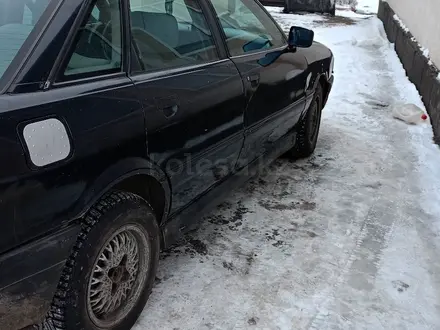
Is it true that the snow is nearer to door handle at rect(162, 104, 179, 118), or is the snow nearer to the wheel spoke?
door handle at rect(162, 104, 179, 118)

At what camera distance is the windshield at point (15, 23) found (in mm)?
1941

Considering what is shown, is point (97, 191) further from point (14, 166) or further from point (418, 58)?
point (418, 58)

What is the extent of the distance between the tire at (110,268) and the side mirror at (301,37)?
2.15 m

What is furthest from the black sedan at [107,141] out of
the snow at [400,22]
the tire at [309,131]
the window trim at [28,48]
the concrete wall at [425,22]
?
the snow at [400,22]

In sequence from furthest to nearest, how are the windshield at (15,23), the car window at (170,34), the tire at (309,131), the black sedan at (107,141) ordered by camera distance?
the tire at (309,131) → the car window at (170,34) → the windshield at (15,23) → the black sedan at (107,141)

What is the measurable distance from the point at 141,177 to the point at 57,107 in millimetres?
634

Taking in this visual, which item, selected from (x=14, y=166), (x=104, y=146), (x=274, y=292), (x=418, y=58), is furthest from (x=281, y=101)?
Result: (x=418, y=58)

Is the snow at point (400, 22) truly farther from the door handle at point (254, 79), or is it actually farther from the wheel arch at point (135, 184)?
the wheel arch at point (135, 184)

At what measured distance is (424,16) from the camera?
7781 millimetres

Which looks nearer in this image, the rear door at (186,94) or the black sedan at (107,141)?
the black sedan at (107,141)

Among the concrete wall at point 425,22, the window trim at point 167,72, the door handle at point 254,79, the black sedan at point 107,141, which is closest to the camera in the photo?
the black sedan at point 107,141

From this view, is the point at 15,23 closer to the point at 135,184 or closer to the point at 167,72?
the point at 167,72

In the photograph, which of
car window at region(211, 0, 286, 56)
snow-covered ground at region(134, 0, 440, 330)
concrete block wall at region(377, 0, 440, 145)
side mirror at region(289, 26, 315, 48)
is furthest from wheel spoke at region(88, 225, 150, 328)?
concrete block wall at region(377, 0, 440, 145)

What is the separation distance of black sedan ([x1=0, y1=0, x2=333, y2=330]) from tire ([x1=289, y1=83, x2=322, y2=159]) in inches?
51.9
